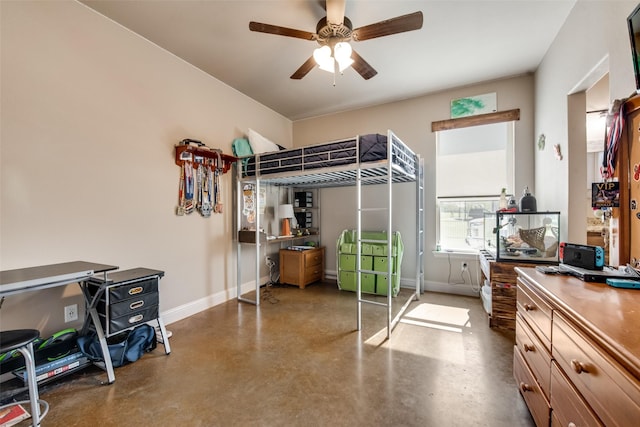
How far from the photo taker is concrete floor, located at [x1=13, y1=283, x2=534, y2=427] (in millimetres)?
1622

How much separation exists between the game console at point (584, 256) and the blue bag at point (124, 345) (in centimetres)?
327

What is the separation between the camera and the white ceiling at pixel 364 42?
2.34 metres

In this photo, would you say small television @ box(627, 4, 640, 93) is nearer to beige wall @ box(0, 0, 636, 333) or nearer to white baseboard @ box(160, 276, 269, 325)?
beige wall @ box(0, 0, 636, 333)

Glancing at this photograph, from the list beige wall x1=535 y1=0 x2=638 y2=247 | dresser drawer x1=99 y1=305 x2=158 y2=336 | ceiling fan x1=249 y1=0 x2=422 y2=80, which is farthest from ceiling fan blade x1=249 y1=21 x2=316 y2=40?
dresser drawer x1=99 y1=305 x2=158 y2=336

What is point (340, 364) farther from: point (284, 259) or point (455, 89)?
point (455, 89)

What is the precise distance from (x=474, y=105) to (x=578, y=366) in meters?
3.67

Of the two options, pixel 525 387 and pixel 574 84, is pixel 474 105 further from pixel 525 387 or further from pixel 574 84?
pixel 525 387

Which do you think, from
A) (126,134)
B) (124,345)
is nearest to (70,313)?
(124,345)

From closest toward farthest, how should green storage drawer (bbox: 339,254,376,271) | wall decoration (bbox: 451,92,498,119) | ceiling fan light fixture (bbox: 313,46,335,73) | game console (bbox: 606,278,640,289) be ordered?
game console (bbox: 606,278,640,289) < ceiling fan light fixture (bbox: 313,46,335,73) < wall decoration (bbox: 451,92,498,119) < green storage drawer (bbox: 339,254,376,271)

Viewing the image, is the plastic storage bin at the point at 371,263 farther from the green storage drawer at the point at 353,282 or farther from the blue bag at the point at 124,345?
the blue bag at the point at 124,345

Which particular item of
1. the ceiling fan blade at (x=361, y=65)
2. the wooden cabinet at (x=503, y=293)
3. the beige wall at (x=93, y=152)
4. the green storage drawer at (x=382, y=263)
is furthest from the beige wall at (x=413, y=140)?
the beige wall at (x=93, y=152)

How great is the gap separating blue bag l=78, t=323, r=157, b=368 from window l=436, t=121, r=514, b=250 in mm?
3856

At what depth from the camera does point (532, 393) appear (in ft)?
4.74

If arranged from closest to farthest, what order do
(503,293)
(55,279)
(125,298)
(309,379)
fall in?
1. (55,279)
2. (309,379)
3. (125,298)
4. (503,293)
